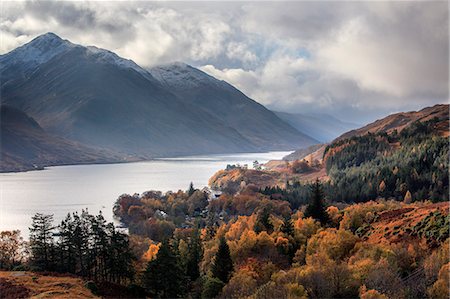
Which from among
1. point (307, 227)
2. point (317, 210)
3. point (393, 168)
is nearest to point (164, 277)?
point (307, 227)

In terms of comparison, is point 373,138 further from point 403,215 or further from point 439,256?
point 439,256

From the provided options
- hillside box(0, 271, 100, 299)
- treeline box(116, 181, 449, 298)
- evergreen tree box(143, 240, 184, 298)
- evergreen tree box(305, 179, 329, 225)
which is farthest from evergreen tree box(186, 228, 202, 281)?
evergreen tree box(305, 179, 329, 225)

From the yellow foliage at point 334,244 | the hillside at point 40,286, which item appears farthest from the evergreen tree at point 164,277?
the yellow foliage at point 334,244

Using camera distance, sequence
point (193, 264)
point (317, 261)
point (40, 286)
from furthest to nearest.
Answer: point (193, 264), point (317, 261), point (40, 286)

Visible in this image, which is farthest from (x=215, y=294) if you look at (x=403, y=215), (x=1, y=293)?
(x=403, y=215)

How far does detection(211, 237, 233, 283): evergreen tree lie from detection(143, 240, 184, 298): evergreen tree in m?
6.00

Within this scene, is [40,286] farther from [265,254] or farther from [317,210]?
[317,210]

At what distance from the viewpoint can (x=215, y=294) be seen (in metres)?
48.0

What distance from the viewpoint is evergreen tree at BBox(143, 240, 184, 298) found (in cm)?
4903

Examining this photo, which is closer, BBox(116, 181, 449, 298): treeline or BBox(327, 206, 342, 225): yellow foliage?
BBox(116, 181, 449, 298): treeline

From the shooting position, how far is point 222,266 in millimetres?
55781

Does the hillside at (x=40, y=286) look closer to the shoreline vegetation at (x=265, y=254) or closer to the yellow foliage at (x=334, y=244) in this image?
the shoreline vegetation at (x=265, y=254)

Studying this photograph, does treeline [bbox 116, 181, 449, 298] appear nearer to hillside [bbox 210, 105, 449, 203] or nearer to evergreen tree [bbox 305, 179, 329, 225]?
evergreen tree [bbox 305, 179, 329, 225]

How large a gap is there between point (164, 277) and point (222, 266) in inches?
360
